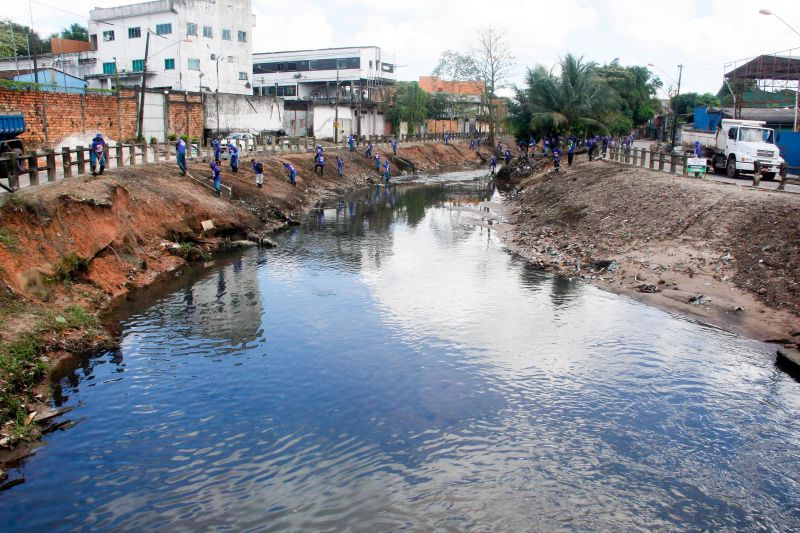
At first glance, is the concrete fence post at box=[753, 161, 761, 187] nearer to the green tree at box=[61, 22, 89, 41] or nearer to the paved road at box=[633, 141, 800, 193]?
the paved road at box=[633, 141, 800, 193]

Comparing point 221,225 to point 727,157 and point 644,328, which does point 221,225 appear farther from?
point 727,157

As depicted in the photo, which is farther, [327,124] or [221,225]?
[327,124]

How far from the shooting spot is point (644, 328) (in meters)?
16.0

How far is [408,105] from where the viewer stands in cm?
8044

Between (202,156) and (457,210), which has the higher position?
(202,156)

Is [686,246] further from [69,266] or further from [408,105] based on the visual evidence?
[408,105]

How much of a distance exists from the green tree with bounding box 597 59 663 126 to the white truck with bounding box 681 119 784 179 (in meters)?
39.5

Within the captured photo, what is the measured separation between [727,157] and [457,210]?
1510 cm

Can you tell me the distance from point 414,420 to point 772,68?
176 ft

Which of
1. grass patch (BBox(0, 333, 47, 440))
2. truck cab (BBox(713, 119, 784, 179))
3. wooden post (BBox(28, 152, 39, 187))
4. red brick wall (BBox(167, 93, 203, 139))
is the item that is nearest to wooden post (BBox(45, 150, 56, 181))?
wooden post (BBox(28, 152, 39, 187))

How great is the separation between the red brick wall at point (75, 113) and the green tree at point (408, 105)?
39.1 metres

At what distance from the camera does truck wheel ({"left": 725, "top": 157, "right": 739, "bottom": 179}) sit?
30219 millimetres

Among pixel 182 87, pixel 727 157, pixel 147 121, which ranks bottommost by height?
pixel 727 157

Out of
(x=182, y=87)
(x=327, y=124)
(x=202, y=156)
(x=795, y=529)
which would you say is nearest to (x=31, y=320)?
(x=795, y=529)
